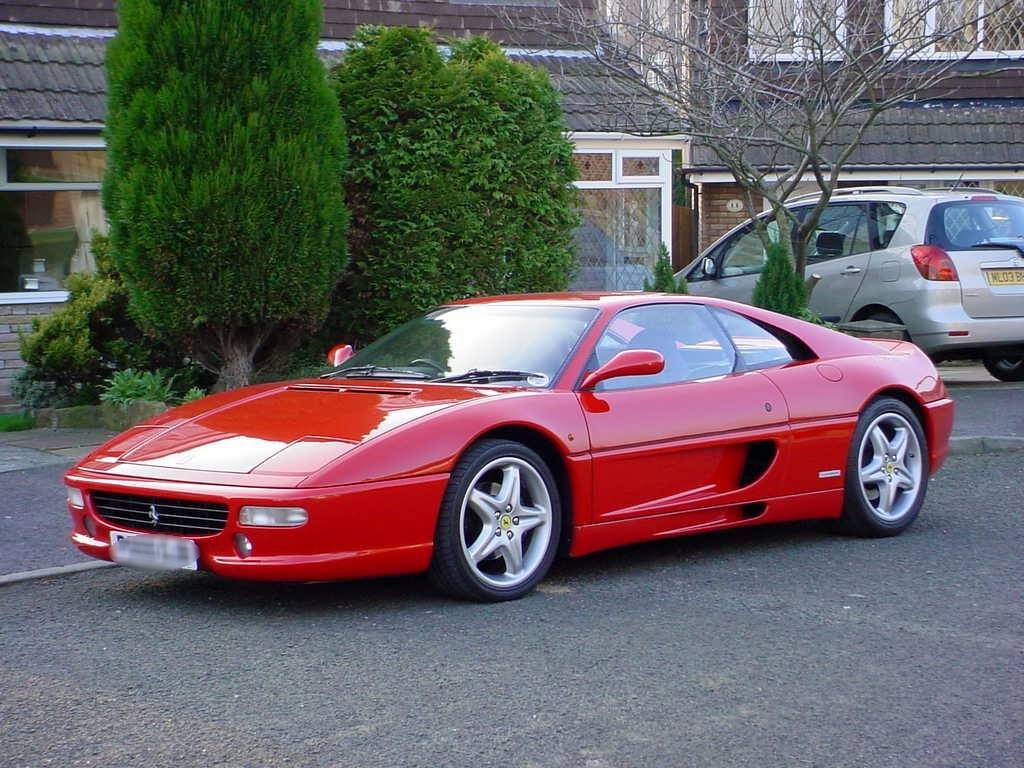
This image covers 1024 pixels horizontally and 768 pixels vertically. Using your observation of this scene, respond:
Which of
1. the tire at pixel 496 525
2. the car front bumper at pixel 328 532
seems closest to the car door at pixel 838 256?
the tire at pixel 496 525

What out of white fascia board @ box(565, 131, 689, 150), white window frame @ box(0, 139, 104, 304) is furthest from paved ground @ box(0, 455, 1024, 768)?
white fascia board @ box(565, 131, 689, 150)

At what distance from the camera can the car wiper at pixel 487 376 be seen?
642 cm

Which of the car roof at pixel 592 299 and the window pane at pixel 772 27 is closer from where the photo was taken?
the car roof at pixel 592 299

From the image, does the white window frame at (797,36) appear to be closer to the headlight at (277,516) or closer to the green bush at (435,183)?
the green bush at (435,183)

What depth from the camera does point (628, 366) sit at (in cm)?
632

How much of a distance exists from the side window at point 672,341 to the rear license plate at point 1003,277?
21.4ft

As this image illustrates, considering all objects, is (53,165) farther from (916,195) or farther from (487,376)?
(487,376)

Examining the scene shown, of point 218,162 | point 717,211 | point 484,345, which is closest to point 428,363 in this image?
point 484,345

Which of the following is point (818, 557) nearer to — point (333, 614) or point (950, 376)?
point (333, 614)

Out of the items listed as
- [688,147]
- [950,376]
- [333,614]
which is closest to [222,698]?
[333,614]

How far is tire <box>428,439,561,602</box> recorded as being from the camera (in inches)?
226

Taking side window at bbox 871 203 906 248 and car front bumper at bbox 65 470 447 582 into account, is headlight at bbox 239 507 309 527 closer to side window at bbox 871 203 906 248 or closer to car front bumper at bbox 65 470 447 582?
car front bumper at bbox 65 470 447 582

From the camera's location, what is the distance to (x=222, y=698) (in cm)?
464

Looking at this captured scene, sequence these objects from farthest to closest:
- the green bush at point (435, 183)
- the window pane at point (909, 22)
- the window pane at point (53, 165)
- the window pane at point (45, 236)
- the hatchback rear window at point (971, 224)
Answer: the window pane at point (45, 236) → the window pane at point (53, 165) → the hatchback rear window at point (971, 224) → the window pane at point (909, 22) → the green bush at point (435, 183)
